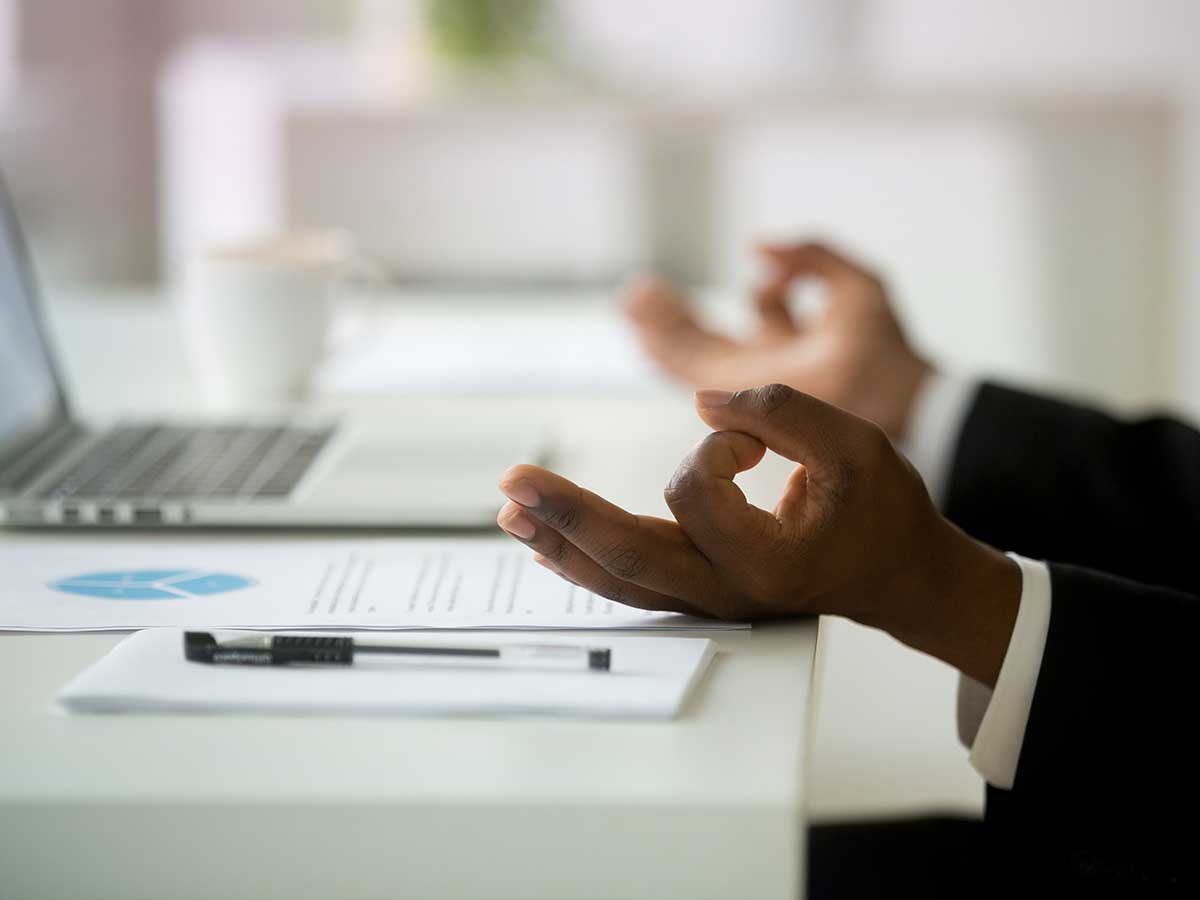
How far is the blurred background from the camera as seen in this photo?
2852 millimetres

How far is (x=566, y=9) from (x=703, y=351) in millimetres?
2568

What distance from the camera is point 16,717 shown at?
17.8 inches

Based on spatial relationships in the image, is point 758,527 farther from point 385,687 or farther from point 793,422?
point 385,687

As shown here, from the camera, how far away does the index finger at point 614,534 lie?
50cm

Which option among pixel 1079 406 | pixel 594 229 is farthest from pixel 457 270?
pixel 1079 406

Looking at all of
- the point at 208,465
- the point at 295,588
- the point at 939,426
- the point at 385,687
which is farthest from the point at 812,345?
the point at 385,687

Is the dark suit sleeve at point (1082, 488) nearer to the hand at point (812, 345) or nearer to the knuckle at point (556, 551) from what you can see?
the hand at point (812, 345)

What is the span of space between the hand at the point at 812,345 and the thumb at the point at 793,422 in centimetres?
61

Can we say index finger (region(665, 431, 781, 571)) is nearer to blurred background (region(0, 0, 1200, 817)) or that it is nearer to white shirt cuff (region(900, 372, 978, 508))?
white shirt cuff (region(900, 372, 978, 508))

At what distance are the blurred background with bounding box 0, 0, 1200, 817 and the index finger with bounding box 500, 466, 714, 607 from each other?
203cm

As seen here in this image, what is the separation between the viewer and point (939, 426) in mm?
1052

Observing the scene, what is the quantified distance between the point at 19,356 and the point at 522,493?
493mm

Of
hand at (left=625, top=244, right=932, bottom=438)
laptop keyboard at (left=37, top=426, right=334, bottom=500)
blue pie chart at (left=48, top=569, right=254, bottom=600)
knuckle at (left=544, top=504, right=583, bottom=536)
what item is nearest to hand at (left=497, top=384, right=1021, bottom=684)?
knuckle at (left=544, top=504, right=583, bottom=536)

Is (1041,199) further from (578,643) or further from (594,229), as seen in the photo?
(578,643)
